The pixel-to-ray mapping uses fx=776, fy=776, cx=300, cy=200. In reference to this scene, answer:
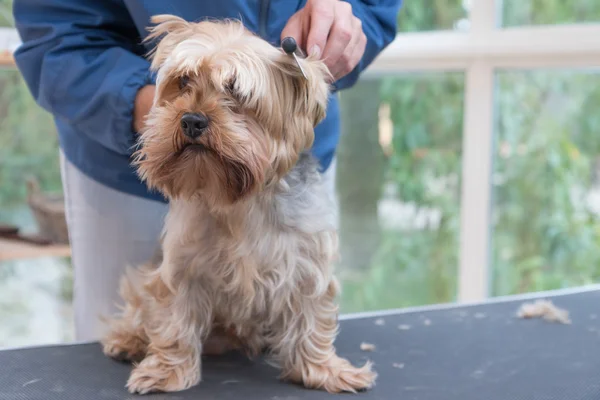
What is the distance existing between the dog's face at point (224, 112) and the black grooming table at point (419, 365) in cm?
32

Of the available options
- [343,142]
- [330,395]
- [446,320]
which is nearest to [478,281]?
[343,142]

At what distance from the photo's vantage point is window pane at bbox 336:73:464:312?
2883 millimetres

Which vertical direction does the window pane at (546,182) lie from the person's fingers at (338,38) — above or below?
below

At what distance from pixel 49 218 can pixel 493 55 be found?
158cm

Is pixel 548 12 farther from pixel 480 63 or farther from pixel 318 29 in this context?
pixel 318 29

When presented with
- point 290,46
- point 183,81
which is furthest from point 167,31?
point 290,46

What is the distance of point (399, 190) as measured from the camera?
3023 millimetres

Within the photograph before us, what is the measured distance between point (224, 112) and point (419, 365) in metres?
0.56

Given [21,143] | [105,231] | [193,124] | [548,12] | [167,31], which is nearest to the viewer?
[193,124]

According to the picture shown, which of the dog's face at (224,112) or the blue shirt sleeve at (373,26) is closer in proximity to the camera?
the dog's face at (224,112)

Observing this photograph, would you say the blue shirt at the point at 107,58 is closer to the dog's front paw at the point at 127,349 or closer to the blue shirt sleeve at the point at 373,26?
the blue shirt sleeve at the point at 373,26

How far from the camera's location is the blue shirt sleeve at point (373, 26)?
1.39m

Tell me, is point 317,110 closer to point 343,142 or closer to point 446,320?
point 446,320

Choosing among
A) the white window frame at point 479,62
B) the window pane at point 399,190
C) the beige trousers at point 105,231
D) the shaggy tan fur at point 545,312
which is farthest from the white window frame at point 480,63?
the beige trousers at point 105,231
